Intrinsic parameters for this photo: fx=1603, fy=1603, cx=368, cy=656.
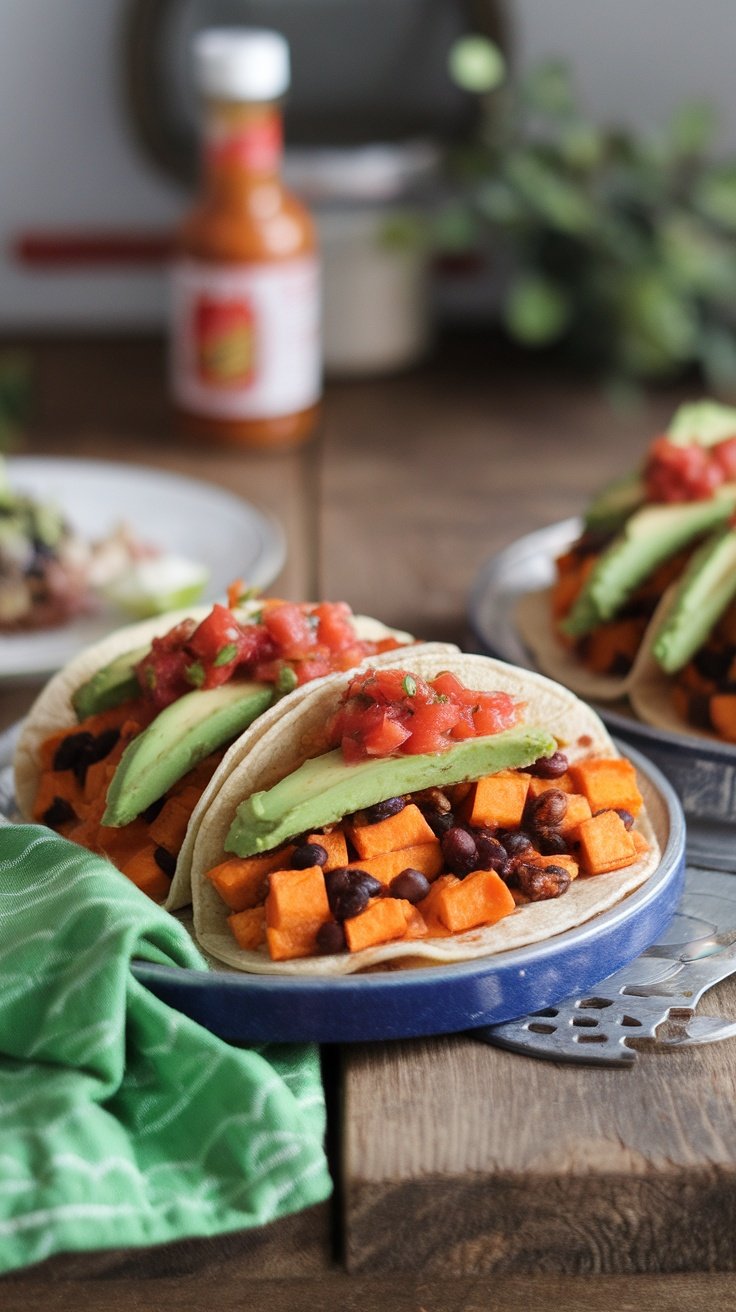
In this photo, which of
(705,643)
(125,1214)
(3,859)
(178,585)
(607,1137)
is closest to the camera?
(125,1214)

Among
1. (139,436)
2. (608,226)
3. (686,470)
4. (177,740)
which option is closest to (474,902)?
(177,740)

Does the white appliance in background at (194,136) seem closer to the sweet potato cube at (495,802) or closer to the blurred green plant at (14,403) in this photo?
the blurred green plant at (14,403)

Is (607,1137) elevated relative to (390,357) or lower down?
elevated

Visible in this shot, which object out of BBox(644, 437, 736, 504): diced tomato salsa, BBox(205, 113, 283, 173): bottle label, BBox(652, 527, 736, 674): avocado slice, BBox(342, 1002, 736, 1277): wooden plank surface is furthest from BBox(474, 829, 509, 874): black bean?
BBox(205, 113, 283, 173): bottle label

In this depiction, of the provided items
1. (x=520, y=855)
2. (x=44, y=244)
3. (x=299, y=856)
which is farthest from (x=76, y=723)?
(x=44, y=244)

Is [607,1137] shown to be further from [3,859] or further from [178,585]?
[178,585]

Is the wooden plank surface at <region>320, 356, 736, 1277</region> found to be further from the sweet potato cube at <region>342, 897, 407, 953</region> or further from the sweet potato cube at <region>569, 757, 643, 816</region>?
the sweet potato cube at <region>569, 757, 643, 816</region>

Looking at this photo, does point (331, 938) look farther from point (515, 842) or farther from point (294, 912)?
point (515, 842)
